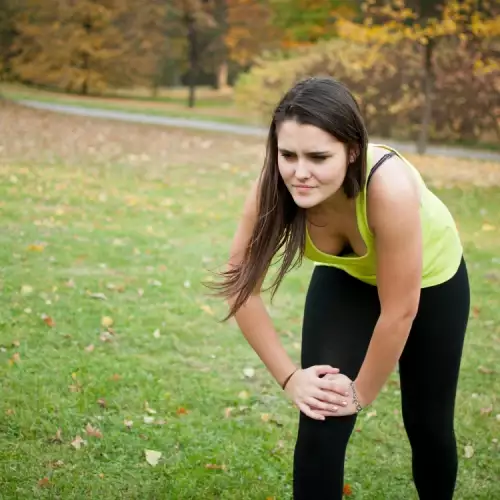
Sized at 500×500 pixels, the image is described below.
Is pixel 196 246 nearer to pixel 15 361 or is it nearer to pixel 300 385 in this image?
pixel 15 361

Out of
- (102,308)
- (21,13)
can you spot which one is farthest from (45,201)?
(21,13)

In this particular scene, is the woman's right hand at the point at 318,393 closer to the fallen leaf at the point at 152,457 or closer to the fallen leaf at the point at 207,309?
the fallen leaf at the point at 152,457

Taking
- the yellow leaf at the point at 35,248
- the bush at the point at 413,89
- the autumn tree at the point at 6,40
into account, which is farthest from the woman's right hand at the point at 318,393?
the autumn tree at the point at 6,40

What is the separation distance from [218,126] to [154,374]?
18663 mm

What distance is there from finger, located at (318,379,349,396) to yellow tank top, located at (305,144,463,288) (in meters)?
0.38

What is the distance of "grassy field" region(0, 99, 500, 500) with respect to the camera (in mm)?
3535

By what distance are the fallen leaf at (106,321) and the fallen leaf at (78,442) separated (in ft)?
5.31

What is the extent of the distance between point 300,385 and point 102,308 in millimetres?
3421

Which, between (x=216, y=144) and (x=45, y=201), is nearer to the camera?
(x=45, y=201)

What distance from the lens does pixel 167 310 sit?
5770 millimetres

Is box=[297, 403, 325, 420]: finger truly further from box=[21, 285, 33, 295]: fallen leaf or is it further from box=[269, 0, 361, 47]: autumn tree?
box=[269, 0, 361, 47]: autumn tree

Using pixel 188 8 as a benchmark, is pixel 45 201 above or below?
below

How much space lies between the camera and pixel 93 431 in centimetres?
380

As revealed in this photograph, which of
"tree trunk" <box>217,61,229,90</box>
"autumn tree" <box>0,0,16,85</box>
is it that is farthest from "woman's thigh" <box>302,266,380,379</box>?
"tree trunk" <box>217,61,229,90</box>
